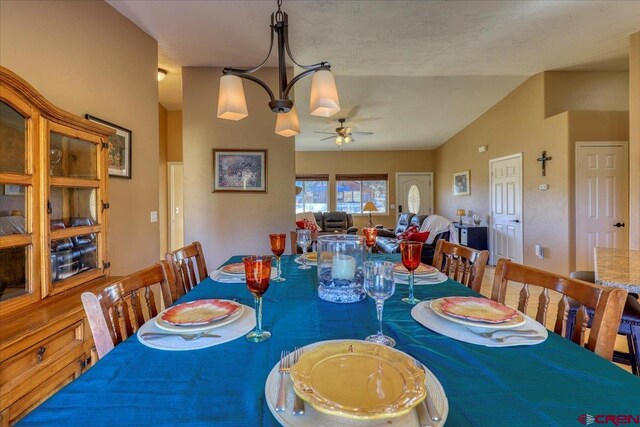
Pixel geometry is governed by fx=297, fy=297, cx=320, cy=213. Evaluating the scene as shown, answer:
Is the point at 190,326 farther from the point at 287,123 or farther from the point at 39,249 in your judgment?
the point at 287,123

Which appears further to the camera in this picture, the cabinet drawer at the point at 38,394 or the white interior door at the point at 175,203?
the white interior door at the point at 175,203

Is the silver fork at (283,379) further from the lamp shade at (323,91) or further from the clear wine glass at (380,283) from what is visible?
the lamp shade at (323,91)

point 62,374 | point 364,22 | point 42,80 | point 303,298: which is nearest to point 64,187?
point 42,80

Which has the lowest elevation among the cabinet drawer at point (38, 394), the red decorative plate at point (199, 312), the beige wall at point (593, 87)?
the cabinet drawer at point (38, 394)

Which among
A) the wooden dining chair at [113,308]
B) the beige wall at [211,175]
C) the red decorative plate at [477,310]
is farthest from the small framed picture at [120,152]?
the red decorative plate at [477,310]

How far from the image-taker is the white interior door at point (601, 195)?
3.93m

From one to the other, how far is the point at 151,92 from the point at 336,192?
5985mm

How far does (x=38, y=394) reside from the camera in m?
1.14

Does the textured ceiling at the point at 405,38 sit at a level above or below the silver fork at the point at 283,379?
above

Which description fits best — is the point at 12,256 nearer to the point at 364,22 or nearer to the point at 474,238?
the point at 364,22

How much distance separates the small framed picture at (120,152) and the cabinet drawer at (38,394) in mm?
1532

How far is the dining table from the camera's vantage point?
21.7 inches

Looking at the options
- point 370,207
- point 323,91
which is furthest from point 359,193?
point 323,91

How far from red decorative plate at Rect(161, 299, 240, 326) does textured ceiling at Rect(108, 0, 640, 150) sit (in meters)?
2.35
